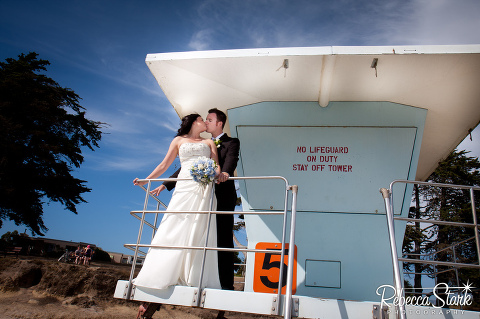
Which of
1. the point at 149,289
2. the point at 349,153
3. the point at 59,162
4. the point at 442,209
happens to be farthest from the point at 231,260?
the point at 59,162

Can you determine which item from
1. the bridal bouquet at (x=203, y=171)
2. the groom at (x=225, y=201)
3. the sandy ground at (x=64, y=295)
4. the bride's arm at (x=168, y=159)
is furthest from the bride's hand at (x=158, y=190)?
the sandy ground at (x=64, y=295)

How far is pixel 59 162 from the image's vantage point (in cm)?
2595

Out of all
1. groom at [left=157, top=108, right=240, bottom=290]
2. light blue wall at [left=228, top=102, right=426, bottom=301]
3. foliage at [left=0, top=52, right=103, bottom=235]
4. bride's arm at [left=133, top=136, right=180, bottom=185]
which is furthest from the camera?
foliage at [left=0, top=52, right=103, bottom=235]

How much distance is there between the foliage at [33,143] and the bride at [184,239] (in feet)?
73.3

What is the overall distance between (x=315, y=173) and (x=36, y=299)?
517 inches

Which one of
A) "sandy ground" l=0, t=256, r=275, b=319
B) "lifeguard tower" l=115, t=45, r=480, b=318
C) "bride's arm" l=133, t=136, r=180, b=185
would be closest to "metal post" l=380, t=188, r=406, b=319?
"lifeguard tower" l=115, t=45, r=480, b=318

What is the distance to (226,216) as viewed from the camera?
401 cm

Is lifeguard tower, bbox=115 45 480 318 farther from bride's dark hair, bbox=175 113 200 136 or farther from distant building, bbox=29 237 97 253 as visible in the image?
distant building, bbox=29 237 97 253

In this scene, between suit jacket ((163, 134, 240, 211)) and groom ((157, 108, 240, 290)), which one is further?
suit jacket ((163, 134, 240, 211))

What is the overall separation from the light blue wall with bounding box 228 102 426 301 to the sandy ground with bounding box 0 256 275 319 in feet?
24.4

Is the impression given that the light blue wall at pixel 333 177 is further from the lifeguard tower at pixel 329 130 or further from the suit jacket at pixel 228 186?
the suit jacket at pixel 228 186

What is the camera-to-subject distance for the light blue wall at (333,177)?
4.37 meters

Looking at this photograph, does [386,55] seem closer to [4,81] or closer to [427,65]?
[427,65]

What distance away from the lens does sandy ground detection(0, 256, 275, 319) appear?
1178 cm
